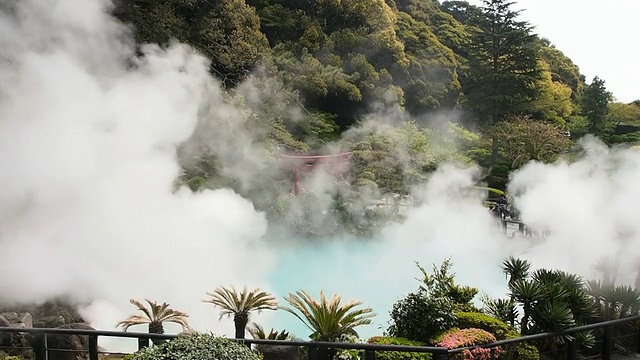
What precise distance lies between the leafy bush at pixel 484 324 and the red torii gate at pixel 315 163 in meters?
11.5

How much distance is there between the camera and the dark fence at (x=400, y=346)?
6.12 metres

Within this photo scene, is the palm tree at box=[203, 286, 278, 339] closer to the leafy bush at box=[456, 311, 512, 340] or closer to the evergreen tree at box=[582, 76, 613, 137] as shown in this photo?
the leafy bush at box=[456, 311, 512, 340]

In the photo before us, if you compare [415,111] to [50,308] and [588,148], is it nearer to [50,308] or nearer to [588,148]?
[588,148]

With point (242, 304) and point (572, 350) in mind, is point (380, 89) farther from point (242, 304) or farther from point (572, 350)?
point (572, 350)

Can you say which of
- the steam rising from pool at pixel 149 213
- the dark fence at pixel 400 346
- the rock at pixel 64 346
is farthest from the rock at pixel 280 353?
the steam rising from pool at pixel 149 213

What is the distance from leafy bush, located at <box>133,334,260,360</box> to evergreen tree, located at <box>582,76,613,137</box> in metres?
22.8

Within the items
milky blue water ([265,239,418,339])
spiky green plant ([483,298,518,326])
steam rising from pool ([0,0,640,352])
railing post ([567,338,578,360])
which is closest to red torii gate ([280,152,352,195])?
steam rising from pool ([0,0,640,352])

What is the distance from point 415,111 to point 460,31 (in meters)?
6.38

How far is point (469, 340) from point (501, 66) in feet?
65.1

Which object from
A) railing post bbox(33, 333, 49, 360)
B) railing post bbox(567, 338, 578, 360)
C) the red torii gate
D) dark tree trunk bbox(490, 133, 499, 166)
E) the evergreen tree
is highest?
the evergreen tree

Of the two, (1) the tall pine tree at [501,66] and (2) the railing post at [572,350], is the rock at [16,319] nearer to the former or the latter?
(2) the railing post at [572,350]

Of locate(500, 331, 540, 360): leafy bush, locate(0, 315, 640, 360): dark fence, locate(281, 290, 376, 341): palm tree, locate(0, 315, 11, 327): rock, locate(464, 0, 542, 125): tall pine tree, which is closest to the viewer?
locate(0, 315, 640, 360): dark fence

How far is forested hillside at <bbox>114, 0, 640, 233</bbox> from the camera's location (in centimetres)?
1892

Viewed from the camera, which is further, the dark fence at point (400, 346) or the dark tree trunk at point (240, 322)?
the dark tree trunk at point (240, 322)
